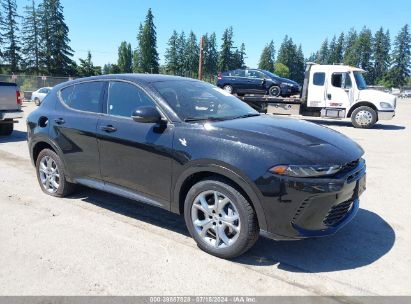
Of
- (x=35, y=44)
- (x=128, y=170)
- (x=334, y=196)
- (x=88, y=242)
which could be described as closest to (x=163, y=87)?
(x=128, y=170)

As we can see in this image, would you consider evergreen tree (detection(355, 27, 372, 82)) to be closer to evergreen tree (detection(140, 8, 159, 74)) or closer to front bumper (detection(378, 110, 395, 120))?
evergreen tree (detection(140, 8, 159, 74))

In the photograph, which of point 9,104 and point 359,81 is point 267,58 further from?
point 9,104

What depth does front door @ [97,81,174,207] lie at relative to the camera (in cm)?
367

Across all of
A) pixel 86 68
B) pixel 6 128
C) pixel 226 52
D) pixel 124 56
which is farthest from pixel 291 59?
pixel 6 128

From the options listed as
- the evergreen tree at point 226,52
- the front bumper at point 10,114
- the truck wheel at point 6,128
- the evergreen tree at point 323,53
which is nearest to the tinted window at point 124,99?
the front bumper at point 10,114

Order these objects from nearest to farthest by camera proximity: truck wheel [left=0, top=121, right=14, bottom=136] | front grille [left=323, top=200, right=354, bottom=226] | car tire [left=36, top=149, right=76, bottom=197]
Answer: front grille [left=323, top=200, right=354, bottom=226] → car tire [left=36, top=149, right=76, bottom=197] → truck wheel [left=0, top=121, right=14, bottom=136]

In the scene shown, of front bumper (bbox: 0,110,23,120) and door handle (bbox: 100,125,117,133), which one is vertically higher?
door handle (bbox: 100,125,117,133)

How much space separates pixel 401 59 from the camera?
110 metres

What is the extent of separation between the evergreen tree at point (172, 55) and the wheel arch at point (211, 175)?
106503mm

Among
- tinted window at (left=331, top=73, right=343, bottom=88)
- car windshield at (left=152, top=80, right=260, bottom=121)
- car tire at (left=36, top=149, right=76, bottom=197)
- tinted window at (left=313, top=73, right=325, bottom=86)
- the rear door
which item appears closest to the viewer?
car windshield at (left=152, top=80, right=260, bottom=121)

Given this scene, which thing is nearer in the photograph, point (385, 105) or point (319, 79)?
point (385, 105)

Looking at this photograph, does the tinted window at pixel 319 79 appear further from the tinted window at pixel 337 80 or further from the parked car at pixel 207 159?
the parked car at pixel 207 159

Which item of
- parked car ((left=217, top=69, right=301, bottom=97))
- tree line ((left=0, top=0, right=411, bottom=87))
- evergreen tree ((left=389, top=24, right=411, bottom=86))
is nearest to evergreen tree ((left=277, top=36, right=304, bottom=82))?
tree line ((left=0, top=0, right=411, bottom=87))

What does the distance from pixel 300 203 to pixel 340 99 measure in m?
13.4
